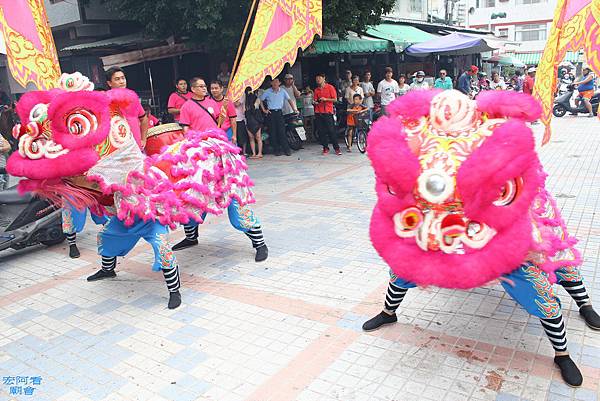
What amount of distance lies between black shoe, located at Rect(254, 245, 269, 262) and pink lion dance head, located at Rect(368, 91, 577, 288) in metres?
2.49

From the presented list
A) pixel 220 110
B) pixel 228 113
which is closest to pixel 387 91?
pixel 228 113

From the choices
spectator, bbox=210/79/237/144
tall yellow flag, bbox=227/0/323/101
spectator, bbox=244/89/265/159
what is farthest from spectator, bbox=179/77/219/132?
spectator, bbox=244/89/265/159

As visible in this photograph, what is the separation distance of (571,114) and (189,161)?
14048 millimetres

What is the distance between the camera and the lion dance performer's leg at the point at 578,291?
3.23 m

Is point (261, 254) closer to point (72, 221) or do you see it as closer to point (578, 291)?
point (72, 221)

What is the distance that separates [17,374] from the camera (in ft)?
11.0

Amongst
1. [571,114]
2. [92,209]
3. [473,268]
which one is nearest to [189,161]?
[92,209]

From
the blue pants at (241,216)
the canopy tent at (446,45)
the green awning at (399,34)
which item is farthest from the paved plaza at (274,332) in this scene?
the green awning at (399,34)

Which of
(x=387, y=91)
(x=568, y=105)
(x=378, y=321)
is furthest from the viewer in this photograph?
(x=568, y=105)

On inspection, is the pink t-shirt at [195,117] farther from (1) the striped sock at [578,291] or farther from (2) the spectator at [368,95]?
(2) the spectator at [368,95]

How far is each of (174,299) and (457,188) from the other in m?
2.67

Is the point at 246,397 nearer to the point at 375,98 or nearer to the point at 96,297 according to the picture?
the point at 96,297

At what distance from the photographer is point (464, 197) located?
2309mm

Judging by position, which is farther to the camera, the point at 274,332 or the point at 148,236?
the point at 148,236
